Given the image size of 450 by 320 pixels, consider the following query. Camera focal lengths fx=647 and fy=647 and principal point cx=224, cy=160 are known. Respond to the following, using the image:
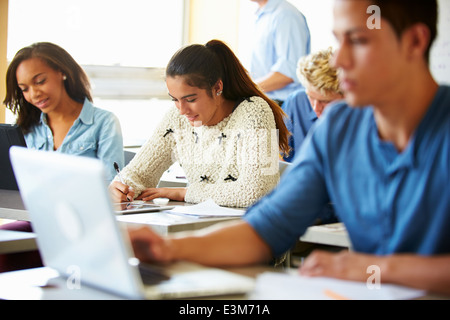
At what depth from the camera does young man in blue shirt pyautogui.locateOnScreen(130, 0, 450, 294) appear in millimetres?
1163

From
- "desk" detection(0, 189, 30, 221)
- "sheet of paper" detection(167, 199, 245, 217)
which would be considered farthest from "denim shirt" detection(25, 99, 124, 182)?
"sheet of paper" detection(167, 199, 245, 217)

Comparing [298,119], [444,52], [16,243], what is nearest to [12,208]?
[16,243]

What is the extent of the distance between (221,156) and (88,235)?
1.68m

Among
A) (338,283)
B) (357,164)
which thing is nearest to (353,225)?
(357,164)

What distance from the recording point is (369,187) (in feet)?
4.23

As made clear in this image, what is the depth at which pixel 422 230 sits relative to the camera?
1.22 metres

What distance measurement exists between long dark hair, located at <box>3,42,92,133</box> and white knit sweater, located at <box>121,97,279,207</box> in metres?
0.56

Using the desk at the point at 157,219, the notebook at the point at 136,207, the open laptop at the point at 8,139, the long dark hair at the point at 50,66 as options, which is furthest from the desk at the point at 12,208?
the long dark hair at the point at 50,66

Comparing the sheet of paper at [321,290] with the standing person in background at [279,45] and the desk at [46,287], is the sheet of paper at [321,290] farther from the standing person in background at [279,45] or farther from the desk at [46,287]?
the standing person in background at [279,45]

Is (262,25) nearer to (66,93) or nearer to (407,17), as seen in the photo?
(66,93)

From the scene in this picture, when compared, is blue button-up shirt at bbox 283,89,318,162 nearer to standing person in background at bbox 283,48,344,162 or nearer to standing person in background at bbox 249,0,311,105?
standing person in background at bbox 283,48,344,162

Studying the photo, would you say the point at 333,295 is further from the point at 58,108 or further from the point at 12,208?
the point at 58,108

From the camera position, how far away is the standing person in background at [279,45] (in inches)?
167

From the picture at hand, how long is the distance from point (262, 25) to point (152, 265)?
3366mm
